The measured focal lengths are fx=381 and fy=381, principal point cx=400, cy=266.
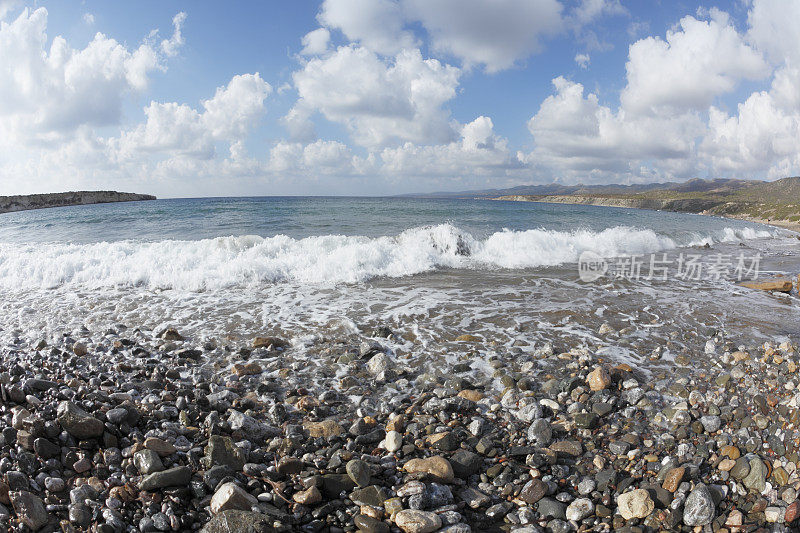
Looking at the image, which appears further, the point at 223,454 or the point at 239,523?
the point at 223,454

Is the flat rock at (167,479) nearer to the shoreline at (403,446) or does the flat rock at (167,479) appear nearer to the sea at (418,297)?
the shoreline at (403,446)

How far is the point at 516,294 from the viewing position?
33.2 ft

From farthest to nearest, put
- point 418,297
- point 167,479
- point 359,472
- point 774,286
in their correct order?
point 774,286, point 418,297, point 359,472, point 167,479

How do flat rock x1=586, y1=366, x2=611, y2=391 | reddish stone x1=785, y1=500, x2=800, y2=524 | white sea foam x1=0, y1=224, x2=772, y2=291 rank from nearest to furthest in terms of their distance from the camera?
reddish stone x1=785, y1=500, x2=800, y2=524, flat rock x1=586, y1=366, x2=611, y2=391, white sea foam x1=0, y1=224, x2=772, y2=291

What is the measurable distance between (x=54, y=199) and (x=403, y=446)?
103848 mm

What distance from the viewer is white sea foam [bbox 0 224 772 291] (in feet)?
37.9

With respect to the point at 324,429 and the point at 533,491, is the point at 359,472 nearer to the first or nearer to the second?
the point at 324,429

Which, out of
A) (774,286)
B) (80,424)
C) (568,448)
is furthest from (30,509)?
(774,286)

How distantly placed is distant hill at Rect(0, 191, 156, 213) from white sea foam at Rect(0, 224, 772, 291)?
7658cm

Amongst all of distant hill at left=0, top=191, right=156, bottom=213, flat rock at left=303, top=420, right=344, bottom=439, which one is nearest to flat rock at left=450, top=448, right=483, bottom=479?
flat rock at left=303, top=420, right=344, bottom=439

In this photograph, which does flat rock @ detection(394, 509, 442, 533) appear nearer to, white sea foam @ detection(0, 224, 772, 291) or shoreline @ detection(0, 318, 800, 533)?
shoreline @ detection(0, 318, 800, 533)

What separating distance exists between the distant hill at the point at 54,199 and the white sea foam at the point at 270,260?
76581 millimetres

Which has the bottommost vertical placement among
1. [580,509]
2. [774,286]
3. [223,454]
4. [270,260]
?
[580,509]

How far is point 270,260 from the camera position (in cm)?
1302
